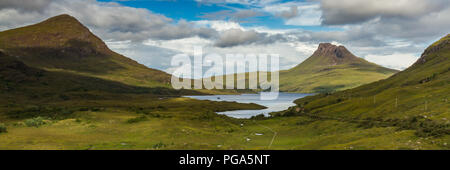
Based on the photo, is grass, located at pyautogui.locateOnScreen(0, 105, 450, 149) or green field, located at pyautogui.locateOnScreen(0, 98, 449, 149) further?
green field, located at pyautogui.locateOnScreen(0, 98, 449, 149)

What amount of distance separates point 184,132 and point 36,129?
3399 cm

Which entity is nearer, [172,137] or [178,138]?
[178,138]

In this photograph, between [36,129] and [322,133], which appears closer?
[36,129]

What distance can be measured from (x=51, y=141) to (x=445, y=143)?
6219 cm

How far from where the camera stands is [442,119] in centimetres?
6962

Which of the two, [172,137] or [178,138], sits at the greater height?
[172,137]

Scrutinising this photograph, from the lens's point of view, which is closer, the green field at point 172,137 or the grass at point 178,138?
the grass at point 178,138

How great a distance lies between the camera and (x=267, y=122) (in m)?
130
